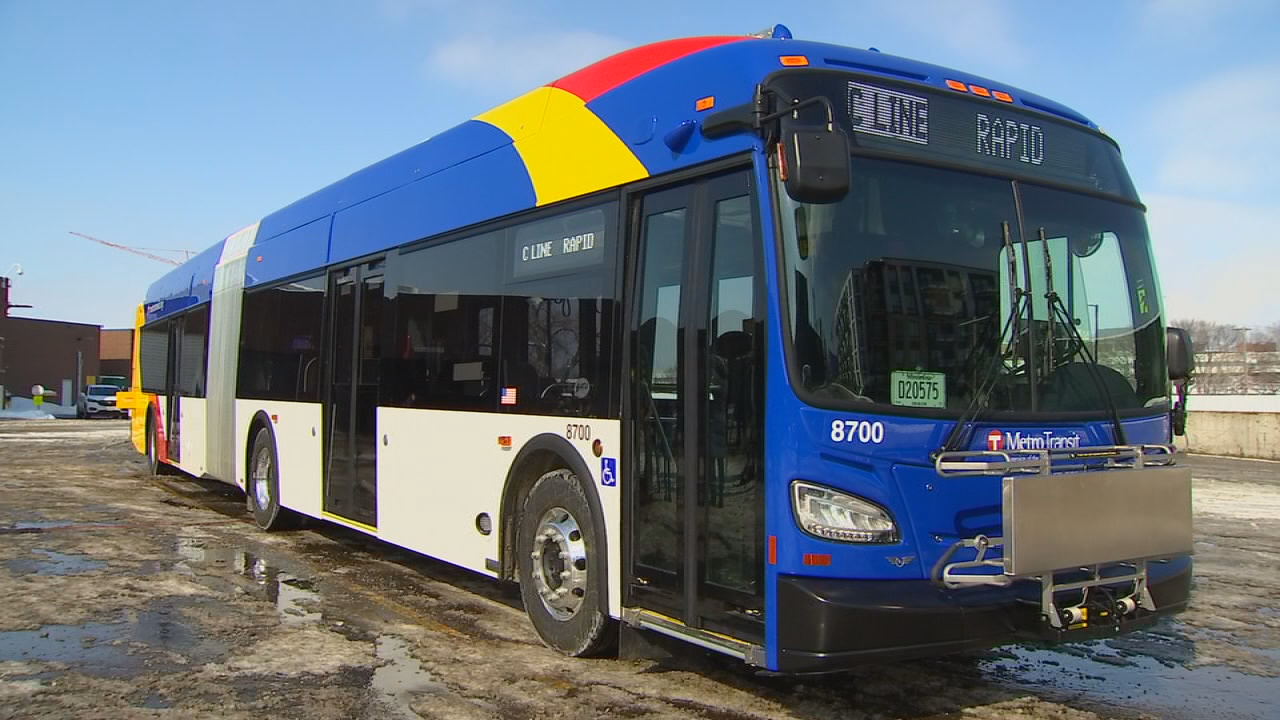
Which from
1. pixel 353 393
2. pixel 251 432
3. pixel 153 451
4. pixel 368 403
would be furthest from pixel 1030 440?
pixel 153 451

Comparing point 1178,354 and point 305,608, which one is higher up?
point 1178,354

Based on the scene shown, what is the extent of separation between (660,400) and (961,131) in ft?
6.42

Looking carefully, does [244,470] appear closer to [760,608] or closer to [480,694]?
[480,694]

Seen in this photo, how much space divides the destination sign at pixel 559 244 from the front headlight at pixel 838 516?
2014 mm

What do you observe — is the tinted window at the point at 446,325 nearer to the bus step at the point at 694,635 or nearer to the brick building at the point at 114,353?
the bus step at the point at 694,635

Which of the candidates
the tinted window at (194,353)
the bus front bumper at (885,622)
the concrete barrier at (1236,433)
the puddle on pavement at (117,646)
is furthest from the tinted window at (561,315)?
the concrete barrier at (1236,433)

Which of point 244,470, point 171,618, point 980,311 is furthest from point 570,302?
point 244,470

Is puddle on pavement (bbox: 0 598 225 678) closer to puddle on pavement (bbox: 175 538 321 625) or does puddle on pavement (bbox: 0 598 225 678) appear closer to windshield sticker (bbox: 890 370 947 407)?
puddle on pavement (bbox: 175 538 321 625)

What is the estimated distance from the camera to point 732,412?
4750mm

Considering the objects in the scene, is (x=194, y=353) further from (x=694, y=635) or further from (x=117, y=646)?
(x=694, y=635)

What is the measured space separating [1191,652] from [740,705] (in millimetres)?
3168

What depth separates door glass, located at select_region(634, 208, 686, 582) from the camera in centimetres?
508

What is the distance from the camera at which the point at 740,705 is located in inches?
197

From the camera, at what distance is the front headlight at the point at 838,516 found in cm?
436
